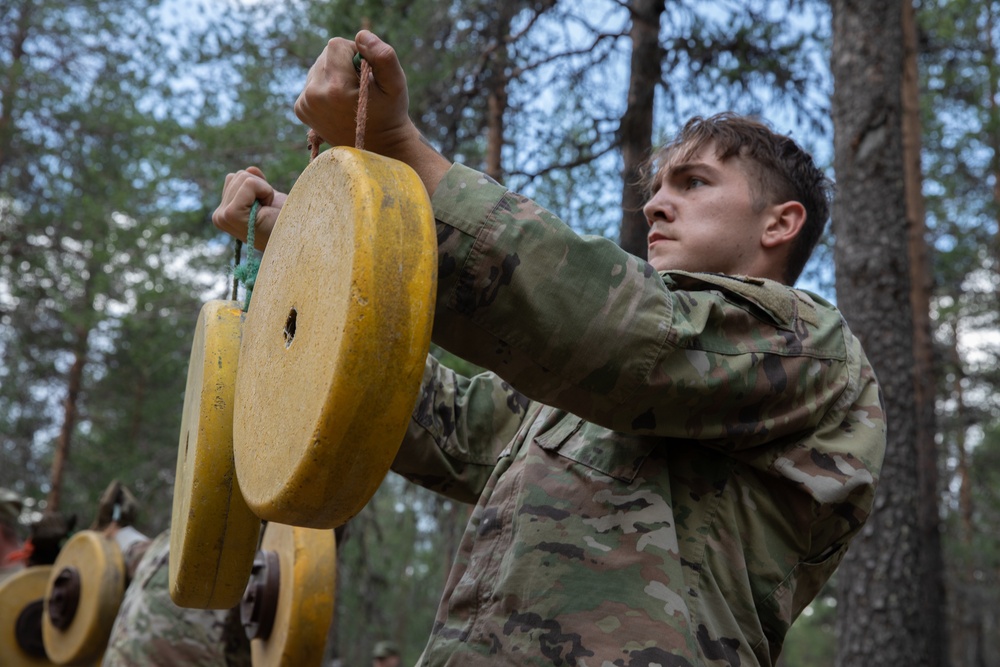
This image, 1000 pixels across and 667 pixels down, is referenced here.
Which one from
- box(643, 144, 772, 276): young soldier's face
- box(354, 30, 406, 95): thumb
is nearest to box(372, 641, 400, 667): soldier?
box(643, 144, 772, 276): young soldier's face

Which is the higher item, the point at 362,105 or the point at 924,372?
the point at 362,105

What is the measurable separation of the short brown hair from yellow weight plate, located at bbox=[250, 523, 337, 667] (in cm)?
201

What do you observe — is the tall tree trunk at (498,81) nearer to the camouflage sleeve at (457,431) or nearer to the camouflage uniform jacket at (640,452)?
the camouflage sleeve at (457,431)

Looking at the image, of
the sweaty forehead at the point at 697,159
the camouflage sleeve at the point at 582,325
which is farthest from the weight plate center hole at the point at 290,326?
the sweaty forehead at the point at 697,159

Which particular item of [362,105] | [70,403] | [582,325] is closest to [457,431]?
[582,325]

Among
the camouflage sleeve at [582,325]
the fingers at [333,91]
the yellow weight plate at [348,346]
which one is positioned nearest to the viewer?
the yellow weight plate at [348,346]

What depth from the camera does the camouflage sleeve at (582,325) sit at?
64.9 inches

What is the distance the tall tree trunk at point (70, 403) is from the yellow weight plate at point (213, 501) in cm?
1424

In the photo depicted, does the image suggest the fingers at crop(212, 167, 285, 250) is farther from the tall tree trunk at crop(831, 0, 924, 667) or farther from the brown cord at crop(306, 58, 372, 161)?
the tall tree trunk at crop(831, 0, 924, 667)

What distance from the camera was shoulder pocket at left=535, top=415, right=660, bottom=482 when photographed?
6.45 feet

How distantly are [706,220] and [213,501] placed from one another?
4.45ft

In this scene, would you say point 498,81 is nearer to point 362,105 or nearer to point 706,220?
point 706,220

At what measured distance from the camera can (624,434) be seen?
202cm

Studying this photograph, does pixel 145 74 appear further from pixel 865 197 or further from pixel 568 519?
pixel 568 519
